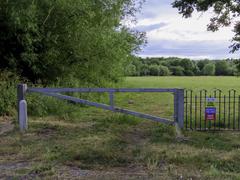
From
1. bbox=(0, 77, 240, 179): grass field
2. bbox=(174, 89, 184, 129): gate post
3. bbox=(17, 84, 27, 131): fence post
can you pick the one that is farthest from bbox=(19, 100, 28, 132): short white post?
bbox=(174, 89, 184, 129): gate post

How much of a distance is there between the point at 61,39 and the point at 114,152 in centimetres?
977

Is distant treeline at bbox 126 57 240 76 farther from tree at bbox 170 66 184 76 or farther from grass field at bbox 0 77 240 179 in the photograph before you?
grass field at bbox 0 77 240 179

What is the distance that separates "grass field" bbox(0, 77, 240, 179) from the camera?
5828 millimetres

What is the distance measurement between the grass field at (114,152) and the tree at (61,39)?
15.5 ft

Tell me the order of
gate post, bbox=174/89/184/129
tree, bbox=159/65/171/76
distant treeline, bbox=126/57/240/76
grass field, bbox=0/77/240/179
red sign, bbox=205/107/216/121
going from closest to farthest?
grass field, bbox=0/77/240/179, gate post, bbox=174/89/184/129, red sign, bbox=205/107/216/121, distant treeline, bbox=126/57/240/76, tree, bbox=159/65/171/76

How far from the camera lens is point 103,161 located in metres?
6.52

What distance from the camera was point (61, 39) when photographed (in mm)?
16031

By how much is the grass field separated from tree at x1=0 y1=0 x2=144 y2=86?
186 inches

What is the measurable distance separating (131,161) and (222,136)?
3.41 m

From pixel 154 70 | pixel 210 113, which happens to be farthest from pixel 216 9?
pixel 154 70

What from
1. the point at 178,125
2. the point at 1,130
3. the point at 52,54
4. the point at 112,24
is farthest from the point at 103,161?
the point at 112,24

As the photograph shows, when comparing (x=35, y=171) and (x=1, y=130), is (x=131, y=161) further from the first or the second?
(x=1, y=130)

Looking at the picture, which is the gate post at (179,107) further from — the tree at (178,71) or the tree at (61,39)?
the tree at (178,71)

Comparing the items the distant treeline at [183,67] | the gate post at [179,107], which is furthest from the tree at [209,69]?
the gate post at [179,107]
